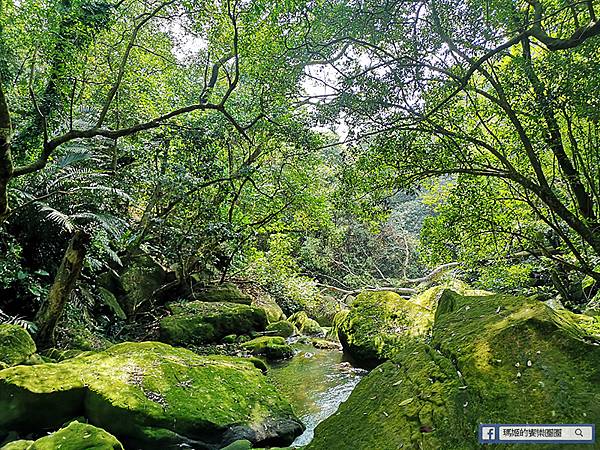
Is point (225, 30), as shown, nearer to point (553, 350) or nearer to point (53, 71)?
point (53, 71)

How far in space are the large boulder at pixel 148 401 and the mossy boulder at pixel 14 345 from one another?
557mm

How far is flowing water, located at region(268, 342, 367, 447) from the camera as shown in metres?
6.13

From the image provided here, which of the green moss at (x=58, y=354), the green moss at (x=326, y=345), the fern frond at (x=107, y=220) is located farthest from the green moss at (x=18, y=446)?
the green moss at (x=326, y=345)

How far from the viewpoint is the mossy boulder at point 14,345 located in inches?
182

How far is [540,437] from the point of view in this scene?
2143mm

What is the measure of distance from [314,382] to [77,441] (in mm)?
5378

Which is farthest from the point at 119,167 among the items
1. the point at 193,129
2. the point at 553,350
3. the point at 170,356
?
the point at 553,350

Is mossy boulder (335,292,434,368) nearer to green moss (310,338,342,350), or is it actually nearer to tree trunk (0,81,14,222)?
green moss (310,338,342,350)

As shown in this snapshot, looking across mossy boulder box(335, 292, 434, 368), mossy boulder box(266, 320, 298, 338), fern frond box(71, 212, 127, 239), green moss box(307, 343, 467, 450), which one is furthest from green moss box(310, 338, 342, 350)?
green moss box(307, 343, 467, 450)

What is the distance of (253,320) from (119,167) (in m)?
5.33

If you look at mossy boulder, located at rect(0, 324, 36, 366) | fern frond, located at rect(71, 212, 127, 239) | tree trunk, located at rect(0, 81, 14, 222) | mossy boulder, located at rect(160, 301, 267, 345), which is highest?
tree trunk, located at rect(0, 81, 14, 222)

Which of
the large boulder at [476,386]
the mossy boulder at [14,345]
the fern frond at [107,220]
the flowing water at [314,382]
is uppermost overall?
the fern frond at [107,220]

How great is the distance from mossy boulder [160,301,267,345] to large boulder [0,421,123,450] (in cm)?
622

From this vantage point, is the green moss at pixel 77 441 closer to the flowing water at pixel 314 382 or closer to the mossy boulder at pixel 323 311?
the flowing water at pixel 314 382
